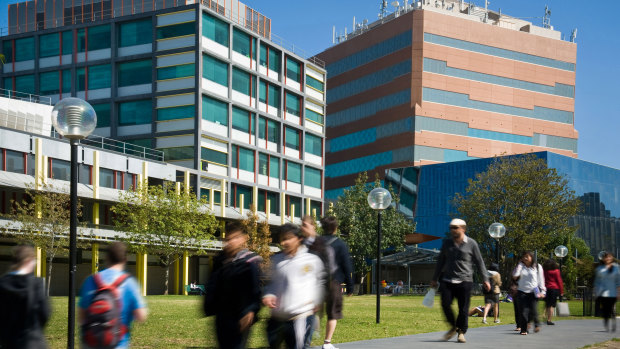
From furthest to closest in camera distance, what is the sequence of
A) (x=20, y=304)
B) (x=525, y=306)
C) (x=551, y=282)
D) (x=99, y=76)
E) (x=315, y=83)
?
1. (x=315, y=83)
2. (x=99, y=76)
3. (x=551, y=282)
4. (x=525, y=306)
5. (x=20, y=304)

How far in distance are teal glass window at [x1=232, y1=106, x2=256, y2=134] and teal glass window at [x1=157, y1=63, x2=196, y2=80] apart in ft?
18.9

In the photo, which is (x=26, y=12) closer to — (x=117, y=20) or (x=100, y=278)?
(x=117, y=20)

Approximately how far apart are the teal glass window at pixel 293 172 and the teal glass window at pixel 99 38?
63.7ft

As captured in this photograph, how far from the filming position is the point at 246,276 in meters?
7.10

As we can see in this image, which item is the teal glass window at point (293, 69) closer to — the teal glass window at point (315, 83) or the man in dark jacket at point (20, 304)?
the teal glass window at point (315, 83)

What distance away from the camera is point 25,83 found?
64312 millimetres

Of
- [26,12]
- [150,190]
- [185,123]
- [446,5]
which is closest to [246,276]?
[150,190]

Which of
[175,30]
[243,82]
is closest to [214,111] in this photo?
[243,82]

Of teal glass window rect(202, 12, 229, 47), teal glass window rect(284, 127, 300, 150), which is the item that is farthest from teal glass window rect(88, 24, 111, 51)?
teal glass window rect(284, 127, 300, 150)

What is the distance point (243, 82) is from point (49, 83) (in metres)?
16.2

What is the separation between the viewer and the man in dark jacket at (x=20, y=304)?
7.07 meters

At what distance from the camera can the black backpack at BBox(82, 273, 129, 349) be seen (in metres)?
6.55

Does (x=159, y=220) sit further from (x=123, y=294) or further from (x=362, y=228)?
(x=123, y=294)

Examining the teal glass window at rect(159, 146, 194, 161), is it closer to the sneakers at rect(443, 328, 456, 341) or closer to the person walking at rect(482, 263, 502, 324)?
the person walking at rect(482, 263, 502, 324)
